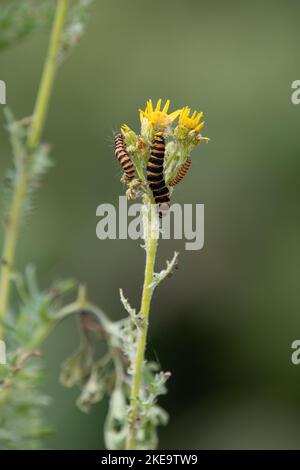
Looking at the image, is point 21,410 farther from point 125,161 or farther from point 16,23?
point 16,23

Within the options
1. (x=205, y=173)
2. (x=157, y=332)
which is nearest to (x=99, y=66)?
(x=205, y=173)

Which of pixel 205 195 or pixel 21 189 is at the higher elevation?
pixel 205 195

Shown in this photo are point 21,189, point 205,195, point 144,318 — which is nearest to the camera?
point 144,318

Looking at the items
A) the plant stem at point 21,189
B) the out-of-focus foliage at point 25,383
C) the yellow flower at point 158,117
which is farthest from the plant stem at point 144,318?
the plant stem at point 21,189

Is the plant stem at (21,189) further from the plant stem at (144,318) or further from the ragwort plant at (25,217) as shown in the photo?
the plant stem at (144,318)

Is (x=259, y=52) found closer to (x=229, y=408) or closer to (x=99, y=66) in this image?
(x=99, y=66)

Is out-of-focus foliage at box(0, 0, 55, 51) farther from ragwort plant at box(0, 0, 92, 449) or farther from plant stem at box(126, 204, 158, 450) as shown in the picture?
plant stem at box(126, 204, 158, 450)

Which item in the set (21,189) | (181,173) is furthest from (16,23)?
(181,173)
